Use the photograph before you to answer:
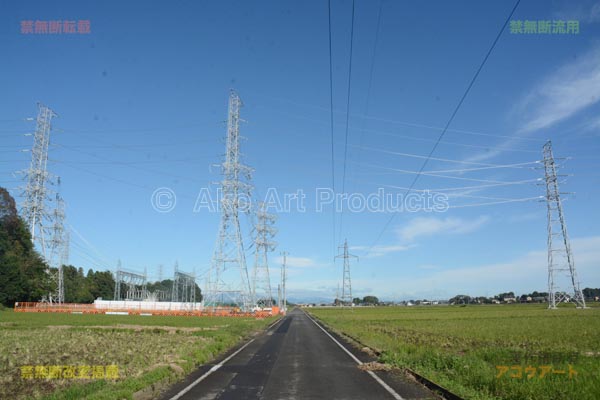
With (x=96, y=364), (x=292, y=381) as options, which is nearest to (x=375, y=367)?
(x=292, y=381)

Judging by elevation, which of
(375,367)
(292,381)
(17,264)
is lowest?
(375,367)

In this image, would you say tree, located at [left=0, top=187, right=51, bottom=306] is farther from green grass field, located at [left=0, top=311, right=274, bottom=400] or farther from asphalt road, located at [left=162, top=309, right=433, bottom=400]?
asphalt road, located at [left=162, top=309, right=433, bottom=400]

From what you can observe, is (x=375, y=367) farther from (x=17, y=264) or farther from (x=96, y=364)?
(x=17, y=264)

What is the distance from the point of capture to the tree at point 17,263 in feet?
257

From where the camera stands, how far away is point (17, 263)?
79.9m

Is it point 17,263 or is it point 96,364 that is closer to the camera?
point 96,364

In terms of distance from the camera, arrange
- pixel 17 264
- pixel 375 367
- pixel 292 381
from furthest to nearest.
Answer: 1. pixel 17 264
2. pixel 375 367
3. pixel 292 381

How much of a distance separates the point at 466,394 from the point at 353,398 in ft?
8.88

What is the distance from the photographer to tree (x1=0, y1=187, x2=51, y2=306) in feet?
257

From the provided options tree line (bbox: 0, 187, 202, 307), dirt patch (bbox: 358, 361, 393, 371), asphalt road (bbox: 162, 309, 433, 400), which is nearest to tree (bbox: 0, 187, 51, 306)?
tree line (bbox: 0, 187, 202, 307)

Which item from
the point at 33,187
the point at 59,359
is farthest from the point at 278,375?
the point at 33,187

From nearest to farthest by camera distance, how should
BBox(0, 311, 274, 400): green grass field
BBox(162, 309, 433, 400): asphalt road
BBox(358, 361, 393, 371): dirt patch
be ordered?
1. BBox(0, 311, 274, 400): green grass field
2. BBox(162, 309, 433, 400): asphalt road
3. BBox(358, 361, 393, 371): dirt patch

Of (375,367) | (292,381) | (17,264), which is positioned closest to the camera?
(292,381)

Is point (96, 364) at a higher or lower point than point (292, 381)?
higher
